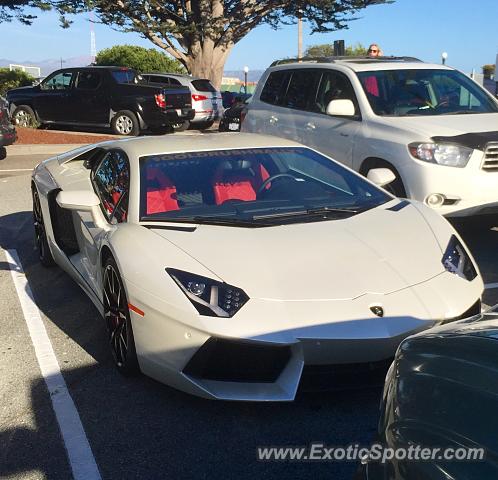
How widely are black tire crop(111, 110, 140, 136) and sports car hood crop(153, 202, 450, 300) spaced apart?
1361 cm

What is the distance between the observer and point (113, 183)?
4531 millimetres

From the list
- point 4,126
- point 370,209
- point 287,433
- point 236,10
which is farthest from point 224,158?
point 236,10

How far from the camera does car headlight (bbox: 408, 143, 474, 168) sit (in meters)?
5.94

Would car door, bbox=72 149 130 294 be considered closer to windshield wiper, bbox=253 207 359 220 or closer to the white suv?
windshield wiper, bbox=253 207 359 220

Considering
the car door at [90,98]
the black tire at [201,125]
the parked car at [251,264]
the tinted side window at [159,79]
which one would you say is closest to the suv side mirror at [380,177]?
the parked car at [251,264]

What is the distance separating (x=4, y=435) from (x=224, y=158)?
2248 mm

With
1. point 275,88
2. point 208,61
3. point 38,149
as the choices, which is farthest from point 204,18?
point 275,88

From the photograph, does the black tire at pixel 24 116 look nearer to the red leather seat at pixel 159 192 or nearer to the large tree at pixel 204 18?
the large tree at pixel 204 18

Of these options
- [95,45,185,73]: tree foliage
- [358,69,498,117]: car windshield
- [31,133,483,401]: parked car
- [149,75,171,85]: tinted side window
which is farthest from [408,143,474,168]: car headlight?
[95,45,185,73]: tree foliage

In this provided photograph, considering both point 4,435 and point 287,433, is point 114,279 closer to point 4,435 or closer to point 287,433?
point 4,435

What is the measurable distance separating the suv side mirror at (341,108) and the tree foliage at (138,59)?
25.8m

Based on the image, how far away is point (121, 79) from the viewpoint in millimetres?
17219

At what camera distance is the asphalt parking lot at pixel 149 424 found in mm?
2812

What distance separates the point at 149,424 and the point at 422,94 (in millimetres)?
5253
